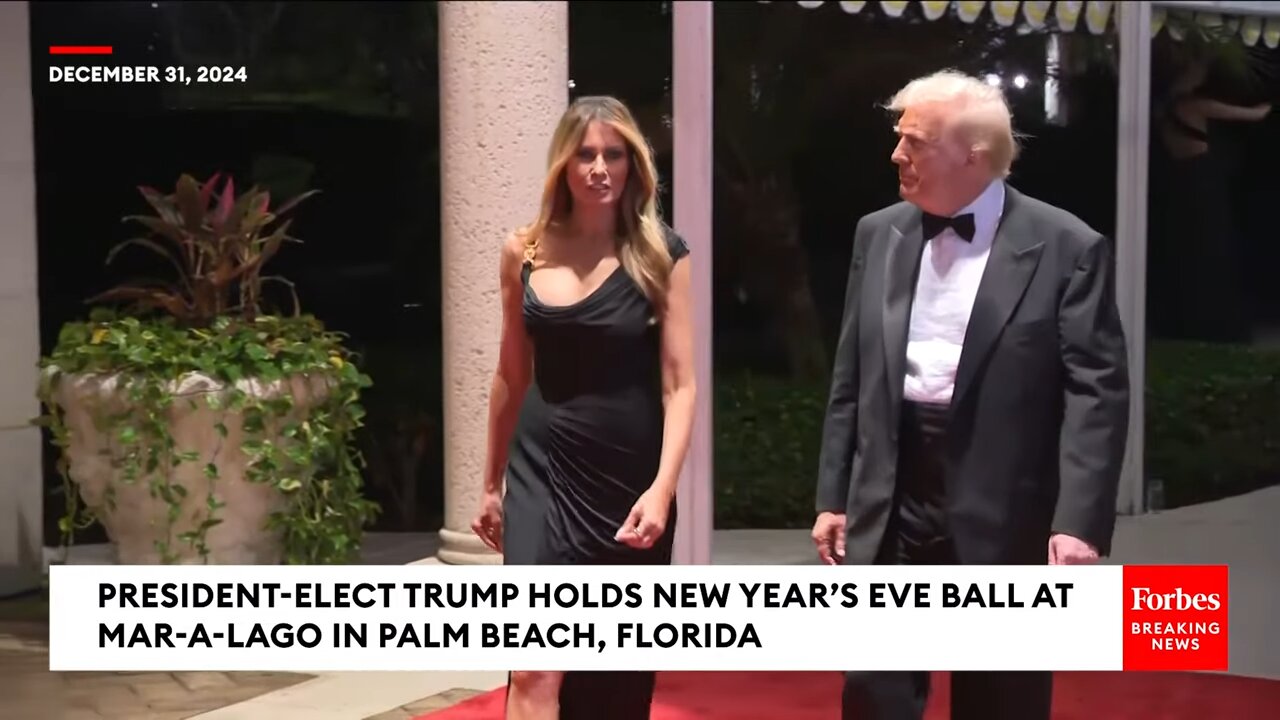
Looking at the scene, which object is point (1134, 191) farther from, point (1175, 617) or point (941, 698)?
point (1175, 617)

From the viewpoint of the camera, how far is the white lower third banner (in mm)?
2732

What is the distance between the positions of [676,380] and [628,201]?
0.32 metres

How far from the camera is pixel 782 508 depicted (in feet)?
15.2

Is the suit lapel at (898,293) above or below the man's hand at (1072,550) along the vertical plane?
above

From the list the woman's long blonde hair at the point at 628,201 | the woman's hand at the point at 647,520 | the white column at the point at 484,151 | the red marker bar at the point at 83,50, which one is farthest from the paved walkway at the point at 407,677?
the red marker bar at the point at 83,50

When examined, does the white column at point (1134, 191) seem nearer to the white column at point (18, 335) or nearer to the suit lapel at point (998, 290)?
the suit lapel at point (998, 290)

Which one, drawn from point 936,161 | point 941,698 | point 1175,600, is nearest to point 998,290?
point 936,161

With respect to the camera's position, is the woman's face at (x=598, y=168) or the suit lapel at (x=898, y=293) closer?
the suit lapel at (x=898, y=293)

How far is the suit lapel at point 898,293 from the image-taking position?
250cm

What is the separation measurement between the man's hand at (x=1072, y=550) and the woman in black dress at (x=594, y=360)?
639mm

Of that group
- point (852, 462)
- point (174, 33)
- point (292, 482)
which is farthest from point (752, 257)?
point (852, 462)

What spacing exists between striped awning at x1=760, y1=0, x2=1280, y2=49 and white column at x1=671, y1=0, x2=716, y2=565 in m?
0.73

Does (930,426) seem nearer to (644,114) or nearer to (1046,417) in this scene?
(1046,417)

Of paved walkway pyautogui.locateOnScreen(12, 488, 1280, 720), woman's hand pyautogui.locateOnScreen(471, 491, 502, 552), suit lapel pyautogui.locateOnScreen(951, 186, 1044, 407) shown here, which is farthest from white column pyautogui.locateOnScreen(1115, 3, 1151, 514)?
woman's hand pyautogui.locateOnScreen(471, 491, 502, 552)
